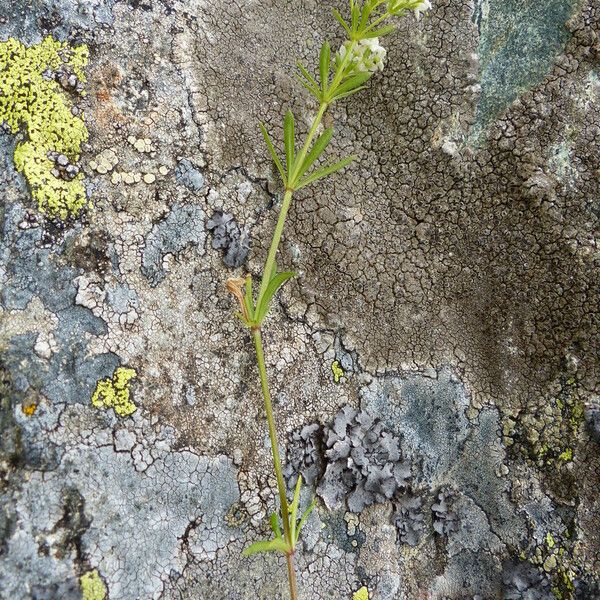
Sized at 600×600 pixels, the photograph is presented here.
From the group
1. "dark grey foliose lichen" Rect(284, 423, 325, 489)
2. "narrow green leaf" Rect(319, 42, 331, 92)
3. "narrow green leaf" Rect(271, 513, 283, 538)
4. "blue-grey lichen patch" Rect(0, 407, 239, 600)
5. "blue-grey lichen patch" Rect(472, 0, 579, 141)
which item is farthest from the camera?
"blue-grey lichen patch" Rect(472, 0, 579, 141)

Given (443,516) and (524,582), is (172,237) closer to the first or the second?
(443,516)

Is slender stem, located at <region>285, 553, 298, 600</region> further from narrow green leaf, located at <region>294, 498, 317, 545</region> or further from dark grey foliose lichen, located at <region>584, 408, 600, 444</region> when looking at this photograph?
dark grey foliose lichen, located at <region>584, 408, 600, 444</region>

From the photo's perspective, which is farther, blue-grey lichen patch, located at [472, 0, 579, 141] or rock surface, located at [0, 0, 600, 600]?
blue-grey lichen patch, located at [472, 0, 579, 141]

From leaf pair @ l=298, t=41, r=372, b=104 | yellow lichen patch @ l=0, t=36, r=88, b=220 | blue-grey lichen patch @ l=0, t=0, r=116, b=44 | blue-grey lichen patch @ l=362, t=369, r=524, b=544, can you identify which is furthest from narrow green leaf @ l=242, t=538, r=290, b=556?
blue-grey lichen patch @ l=0, t=0, r=116, b=44

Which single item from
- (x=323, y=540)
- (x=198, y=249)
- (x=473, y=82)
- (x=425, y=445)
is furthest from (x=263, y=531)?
(x=473, y=82)

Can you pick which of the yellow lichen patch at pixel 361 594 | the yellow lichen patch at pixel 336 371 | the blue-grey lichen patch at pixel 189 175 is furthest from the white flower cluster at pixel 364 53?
the yellow lichen patch at pixel 361 594
